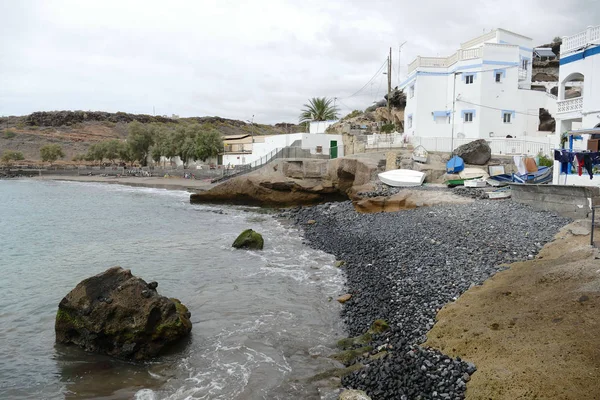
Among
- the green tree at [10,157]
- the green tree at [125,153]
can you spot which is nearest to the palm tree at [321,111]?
the green tree at [125,153]

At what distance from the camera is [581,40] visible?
839 inches

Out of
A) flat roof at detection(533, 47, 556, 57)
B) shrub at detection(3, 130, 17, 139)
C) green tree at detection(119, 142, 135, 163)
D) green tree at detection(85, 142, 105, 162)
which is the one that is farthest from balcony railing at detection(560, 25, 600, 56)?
shrub at detection(3, 130, 17, 139)

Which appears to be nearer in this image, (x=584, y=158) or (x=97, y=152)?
(x=584, y=158)

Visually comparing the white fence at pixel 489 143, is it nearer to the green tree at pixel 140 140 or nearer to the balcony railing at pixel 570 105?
the balcony railing at pixel 570 105

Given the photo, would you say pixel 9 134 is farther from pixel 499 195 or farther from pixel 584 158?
pixel 584 158

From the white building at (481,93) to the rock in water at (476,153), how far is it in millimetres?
6319

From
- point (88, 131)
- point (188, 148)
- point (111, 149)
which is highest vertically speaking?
point (88, 131)

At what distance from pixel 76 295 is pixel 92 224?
2122cm

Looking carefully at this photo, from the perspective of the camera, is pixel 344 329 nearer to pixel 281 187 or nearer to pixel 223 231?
pixel 223 231

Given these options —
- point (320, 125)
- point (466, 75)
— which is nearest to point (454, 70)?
point (466, 75)

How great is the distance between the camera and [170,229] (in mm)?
26484

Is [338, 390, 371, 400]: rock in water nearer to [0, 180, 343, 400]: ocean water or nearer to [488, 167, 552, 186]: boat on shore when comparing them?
[0, 180, 343, 400]: ocean water

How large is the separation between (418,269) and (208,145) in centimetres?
6063

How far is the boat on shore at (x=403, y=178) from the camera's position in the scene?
26.7 meters
